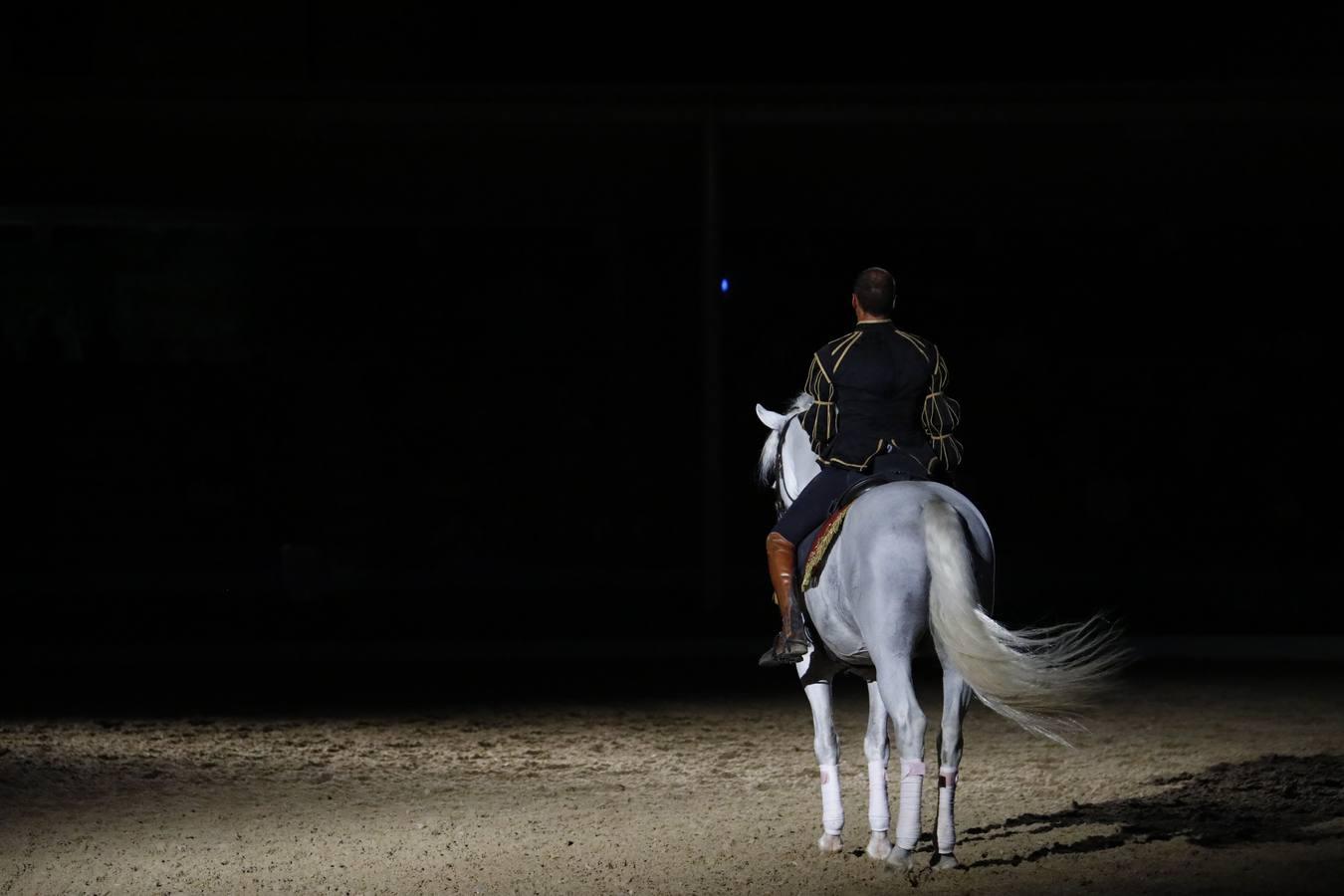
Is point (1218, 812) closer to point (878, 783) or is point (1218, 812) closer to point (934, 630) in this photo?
point (878, 783)

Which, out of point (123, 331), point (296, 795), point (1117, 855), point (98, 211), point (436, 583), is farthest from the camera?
point (123, 331)

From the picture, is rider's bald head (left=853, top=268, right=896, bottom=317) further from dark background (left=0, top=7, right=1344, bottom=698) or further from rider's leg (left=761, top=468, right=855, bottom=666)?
dark background (left=0, top=7, right=1344, bottom=698)

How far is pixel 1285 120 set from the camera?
16.8 metres

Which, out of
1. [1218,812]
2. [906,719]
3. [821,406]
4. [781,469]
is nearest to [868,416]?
[821,406]

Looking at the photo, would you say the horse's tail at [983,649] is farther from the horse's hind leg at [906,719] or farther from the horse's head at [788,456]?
Result: the horse's head at [788,456]

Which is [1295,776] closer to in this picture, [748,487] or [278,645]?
[278,645]

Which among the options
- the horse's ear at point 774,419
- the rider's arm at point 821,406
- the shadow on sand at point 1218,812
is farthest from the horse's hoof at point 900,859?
the horse's ear at point 774,419

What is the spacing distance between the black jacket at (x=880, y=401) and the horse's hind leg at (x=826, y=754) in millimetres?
1042

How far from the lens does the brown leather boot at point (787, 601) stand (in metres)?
7.18

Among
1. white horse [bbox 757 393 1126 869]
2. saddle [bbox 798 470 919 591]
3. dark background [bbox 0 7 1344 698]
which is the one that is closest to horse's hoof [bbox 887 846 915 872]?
white horse [bbox 757 393 1126 869]

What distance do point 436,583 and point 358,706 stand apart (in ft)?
28.5

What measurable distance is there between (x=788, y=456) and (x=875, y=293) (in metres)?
0.98

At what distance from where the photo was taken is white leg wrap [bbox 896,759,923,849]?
21.8ft

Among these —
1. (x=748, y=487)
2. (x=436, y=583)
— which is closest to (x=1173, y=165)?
(x=748, y=487)
